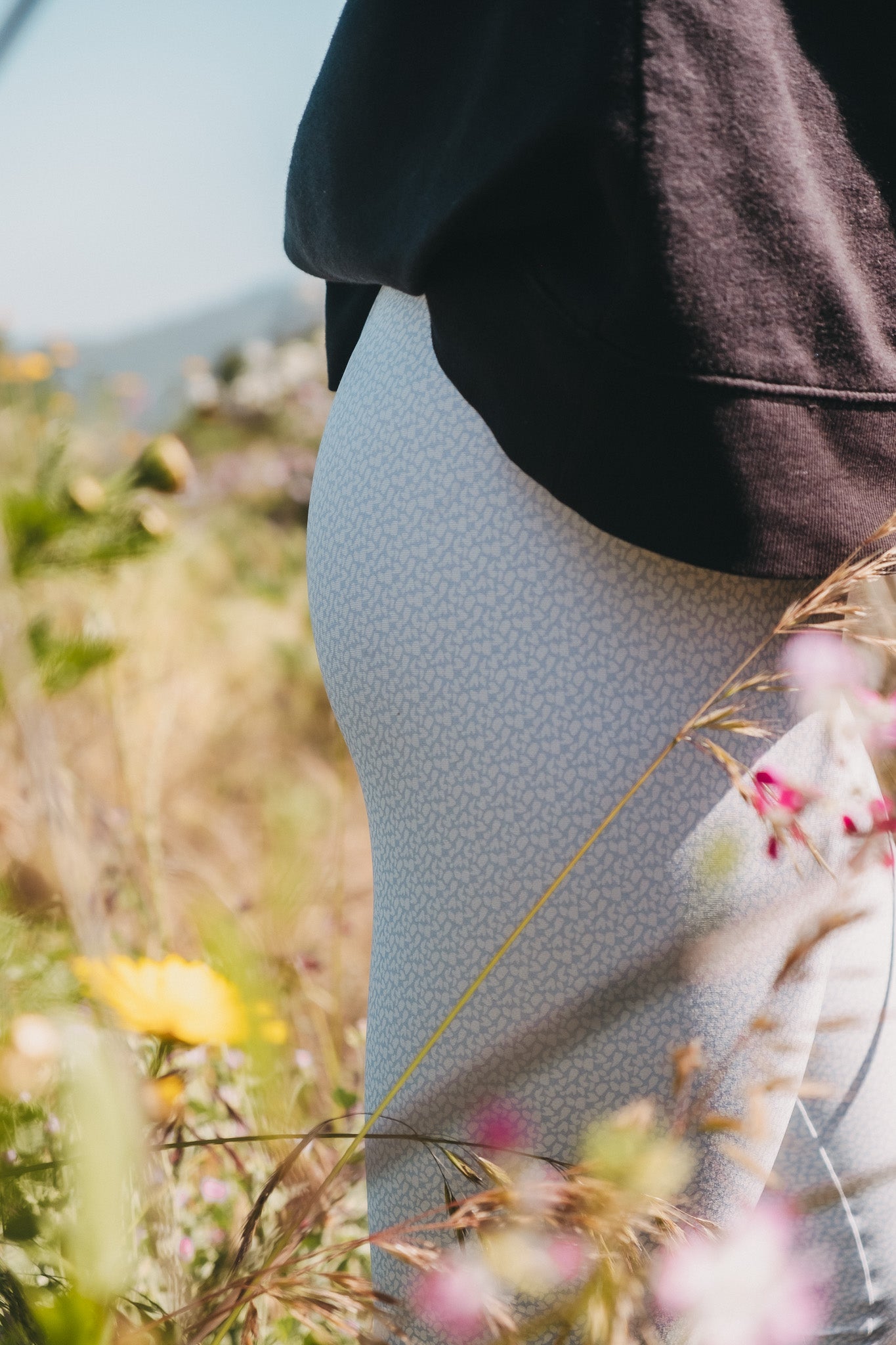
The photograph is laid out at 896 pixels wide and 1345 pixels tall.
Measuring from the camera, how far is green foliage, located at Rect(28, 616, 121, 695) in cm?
126

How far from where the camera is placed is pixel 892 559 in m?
0.48

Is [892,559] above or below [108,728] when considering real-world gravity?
above

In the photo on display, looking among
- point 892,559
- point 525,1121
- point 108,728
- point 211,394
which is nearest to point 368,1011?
point 525,1121

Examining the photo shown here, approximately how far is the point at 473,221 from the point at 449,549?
178mm

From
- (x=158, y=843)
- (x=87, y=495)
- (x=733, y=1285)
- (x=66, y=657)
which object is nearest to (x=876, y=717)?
(x=733, y=1285)

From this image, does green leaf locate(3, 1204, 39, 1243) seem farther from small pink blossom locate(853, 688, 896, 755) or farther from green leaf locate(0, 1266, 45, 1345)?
small pink blossom locate(853, 688, 896, 755)

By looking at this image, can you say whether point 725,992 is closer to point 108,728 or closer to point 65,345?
point 108,728

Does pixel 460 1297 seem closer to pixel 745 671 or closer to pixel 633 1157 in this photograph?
pixel 633 1157

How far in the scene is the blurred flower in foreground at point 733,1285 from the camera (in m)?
0.38

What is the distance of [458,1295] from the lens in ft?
1.18

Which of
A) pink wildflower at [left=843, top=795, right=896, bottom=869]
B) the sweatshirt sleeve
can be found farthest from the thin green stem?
the sweatshirt sleeve

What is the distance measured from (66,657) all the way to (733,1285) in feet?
3.61

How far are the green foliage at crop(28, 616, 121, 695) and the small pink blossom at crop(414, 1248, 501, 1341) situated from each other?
3.00ft

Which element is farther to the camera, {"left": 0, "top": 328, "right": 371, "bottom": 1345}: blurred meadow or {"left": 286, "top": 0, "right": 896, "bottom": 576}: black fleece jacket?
{"left": 286, "top": 0, "right": 896, "bottom": 576}: black fleece jacket
